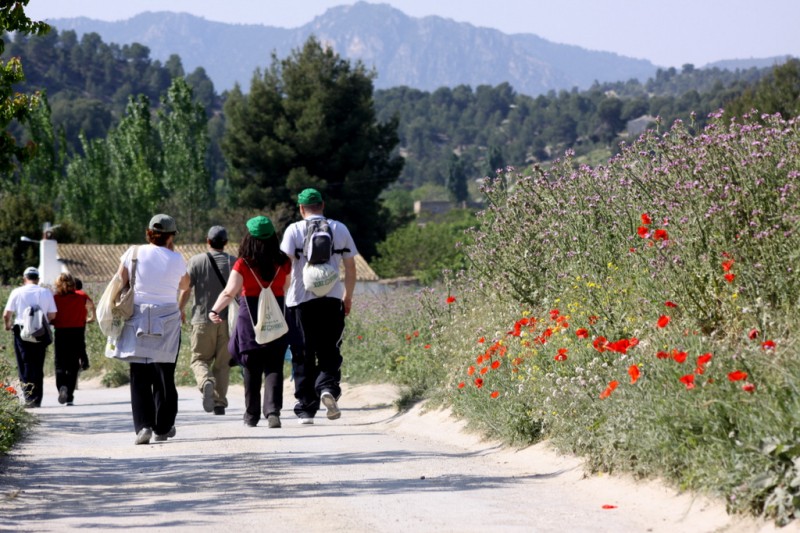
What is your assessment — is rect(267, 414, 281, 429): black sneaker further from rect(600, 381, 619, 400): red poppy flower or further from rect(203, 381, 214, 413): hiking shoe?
rect(600, 381, 619, 400): red poppy flower

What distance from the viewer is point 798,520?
18.7ft

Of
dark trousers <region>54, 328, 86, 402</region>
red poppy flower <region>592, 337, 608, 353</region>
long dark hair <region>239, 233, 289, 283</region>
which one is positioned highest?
long dark hair <region>239, 233, 289, 283</region>

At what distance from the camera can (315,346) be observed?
474 inches

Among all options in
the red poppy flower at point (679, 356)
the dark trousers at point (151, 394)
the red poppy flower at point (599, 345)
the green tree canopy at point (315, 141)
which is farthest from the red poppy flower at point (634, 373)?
the green tree canopy at point (315, 141)

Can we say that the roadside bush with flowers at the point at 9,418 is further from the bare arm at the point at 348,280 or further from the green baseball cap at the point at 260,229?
the bare arm at the point at 348,280

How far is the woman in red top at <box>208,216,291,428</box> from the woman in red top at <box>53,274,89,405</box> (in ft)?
19.4

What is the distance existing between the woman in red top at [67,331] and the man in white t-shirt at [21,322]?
1.74 ft

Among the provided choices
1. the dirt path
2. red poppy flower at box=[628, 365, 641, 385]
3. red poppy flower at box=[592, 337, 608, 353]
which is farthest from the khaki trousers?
red poppy flower at box=[628, 365, 641, 385]

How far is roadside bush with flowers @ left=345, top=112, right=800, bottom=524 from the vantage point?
21.5 feet

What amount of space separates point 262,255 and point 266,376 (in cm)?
126

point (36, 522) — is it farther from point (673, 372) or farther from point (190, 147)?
point (190, 147)

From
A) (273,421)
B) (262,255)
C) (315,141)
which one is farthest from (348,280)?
(315,141)

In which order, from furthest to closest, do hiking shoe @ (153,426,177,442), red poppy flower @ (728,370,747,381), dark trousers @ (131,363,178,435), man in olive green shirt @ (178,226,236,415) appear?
man in olive green shirt @ (178,226,236,415) < hiking shoe @ (153,426,177,442) < dark trousers @ (131,363,178,435) < red poppy flower @ (728,370,747,381)

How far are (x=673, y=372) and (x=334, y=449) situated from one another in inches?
158
